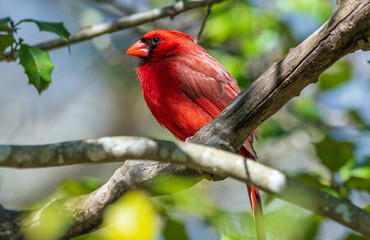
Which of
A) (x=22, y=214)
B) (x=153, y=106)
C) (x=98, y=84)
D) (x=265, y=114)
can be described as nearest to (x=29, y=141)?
(x=98, y=84)

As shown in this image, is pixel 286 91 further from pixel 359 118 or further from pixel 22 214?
pixel 359 118

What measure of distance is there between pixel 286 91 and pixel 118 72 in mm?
7045

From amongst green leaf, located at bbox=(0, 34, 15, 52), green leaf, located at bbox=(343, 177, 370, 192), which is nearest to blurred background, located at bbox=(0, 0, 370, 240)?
green leaf, located at bbox=(343, 177, 370, 192)

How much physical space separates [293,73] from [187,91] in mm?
1362

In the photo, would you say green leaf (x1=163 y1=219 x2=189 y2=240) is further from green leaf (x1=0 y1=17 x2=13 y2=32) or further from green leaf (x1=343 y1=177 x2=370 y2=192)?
green leaf (x1=0 y1=17 x2=13 y2=32)

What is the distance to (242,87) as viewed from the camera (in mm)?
4523

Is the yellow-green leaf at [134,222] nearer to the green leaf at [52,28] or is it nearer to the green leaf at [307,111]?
the green leaf at [52,28]

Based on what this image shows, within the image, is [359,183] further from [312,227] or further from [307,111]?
[307,111]

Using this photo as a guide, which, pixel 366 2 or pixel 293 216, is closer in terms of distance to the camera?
pixel 293 216

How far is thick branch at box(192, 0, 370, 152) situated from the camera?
239 centimetres

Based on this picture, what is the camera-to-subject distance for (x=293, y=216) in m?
2.16

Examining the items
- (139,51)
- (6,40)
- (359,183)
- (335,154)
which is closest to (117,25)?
(139,51)

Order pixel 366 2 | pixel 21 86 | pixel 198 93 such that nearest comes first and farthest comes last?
pixel 366 2 → pixel 198 93 → pixel 21 86

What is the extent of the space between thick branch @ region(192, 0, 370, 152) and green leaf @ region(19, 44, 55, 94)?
0.96 metres
